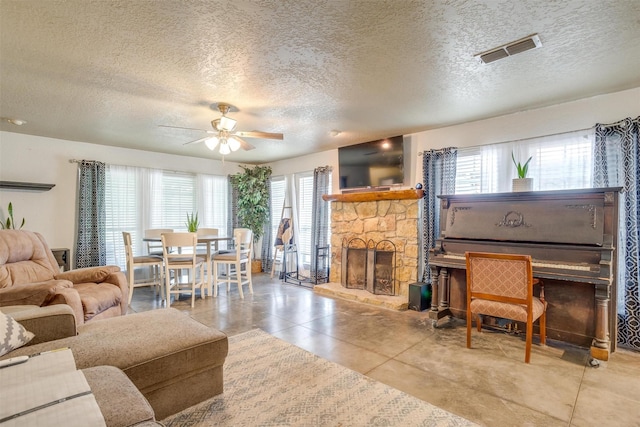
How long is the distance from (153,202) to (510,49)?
5518mm

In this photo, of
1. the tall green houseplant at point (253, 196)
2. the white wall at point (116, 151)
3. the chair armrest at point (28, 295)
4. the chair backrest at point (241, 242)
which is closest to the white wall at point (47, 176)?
the white wall at point (116, 151)

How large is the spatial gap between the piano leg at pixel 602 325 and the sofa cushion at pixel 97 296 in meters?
4.24

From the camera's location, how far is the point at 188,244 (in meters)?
4.08

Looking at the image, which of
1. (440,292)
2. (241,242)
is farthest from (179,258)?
(440,292)

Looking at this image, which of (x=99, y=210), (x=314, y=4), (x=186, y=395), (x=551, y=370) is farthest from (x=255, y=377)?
(x=99, y=210)

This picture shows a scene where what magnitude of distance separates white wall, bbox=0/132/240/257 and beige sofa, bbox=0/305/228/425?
356 centimetres

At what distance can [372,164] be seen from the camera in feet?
15.4

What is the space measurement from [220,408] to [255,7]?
Answer: 7.73 ft

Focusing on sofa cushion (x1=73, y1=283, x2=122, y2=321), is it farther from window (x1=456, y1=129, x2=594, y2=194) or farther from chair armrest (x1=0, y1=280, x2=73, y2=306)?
window (x1=456, y1=129, x2=594, y2=194)

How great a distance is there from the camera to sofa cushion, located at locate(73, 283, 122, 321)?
8.80 feet

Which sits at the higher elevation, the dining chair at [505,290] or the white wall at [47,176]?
the white wall at [47,176]

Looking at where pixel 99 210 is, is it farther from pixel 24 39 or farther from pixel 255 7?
pixel 255 7

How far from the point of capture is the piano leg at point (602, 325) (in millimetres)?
2525

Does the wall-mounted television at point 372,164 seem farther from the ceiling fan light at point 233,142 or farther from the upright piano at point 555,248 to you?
the ceiling fan light at point 233,142
